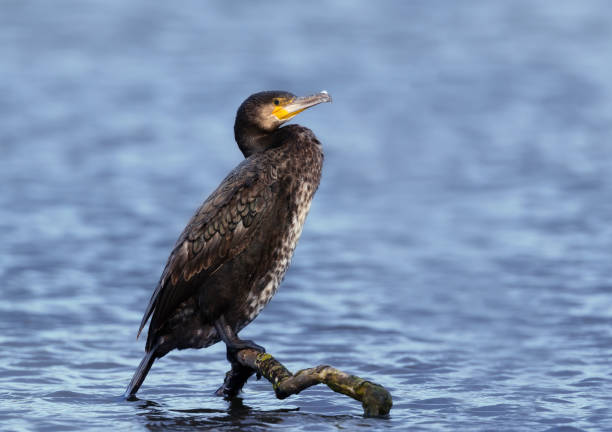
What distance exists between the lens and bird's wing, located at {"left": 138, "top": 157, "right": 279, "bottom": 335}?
7.50m

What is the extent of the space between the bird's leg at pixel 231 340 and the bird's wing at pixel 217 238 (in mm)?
272

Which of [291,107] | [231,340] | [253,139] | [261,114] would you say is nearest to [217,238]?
[231,340]

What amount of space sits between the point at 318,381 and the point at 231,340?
0.88m

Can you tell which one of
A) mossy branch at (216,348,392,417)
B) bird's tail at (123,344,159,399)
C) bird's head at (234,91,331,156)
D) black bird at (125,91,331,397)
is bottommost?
mossy branch at (216,348,392,417)

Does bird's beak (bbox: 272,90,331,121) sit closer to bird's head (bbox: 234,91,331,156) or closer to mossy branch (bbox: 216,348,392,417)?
bird's head (bbox: 234,91,331,156)

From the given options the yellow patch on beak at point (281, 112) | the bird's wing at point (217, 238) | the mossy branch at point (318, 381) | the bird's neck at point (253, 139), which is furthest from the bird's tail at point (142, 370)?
the yellow patch on beak at point (281, 112)

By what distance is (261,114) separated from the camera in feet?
25.9

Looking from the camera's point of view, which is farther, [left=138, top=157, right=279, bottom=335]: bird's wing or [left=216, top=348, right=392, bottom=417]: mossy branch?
[left=138, top=157, right=279, bottom=335]: bird's wing

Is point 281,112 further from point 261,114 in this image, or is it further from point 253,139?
point 253,139

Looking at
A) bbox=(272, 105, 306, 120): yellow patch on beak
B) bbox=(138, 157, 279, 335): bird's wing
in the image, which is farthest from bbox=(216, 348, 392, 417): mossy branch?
bbox=(272, 105, 306, 120): yellow patch on beak

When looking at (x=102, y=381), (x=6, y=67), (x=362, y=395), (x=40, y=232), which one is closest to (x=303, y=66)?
(x=6, y=67)

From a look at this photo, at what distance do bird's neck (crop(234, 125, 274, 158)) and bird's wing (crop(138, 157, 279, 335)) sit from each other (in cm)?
35

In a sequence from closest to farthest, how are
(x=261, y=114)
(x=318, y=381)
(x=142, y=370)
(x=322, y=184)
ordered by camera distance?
(x=318, y=381) → (x=142, y=370) → (x=261, y=114) → (x=322, y=184)

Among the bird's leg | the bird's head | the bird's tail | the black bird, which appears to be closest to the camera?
the bird's leg
